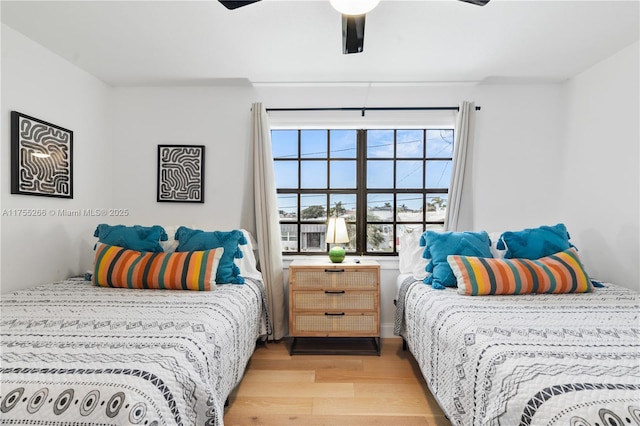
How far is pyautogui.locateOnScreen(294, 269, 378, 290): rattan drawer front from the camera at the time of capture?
2.85m

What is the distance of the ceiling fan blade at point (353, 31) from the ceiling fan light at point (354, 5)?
7cm

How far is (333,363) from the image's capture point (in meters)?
2.71

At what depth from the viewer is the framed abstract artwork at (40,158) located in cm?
232

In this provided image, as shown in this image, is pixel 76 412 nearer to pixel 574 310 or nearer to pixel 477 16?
pixel 574 310

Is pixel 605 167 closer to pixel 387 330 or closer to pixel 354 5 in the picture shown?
pixel 387 330

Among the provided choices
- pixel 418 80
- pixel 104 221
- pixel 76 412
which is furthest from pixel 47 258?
pixel 418 80

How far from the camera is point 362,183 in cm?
339

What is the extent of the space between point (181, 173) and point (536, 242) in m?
2.89

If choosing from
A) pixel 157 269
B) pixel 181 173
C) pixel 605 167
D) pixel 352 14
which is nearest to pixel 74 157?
pixel 181 173

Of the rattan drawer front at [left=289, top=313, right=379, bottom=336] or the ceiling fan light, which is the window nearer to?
the rattan drawer front at [left=289, top=313, right=379, bottom=336]

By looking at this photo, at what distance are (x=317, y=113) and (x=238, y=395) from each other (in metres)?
2.29

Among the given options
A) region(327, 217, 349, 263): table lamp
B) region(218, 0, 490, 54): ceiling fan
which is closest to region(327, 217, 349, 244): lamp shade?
region(327, 217, 349, 263): table lamp

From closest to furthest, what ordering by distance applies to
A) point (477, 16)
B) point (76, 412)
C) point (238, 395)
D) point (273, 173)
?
point (76, 412), point (477, 16), point (238, 395), point (273, 173)

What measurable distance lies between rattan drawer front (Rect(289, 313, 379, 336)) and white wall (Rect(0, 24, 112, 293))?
1.85 meters
